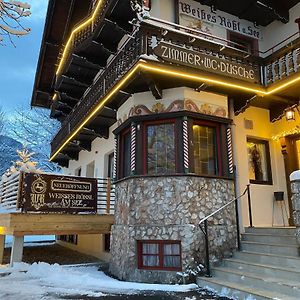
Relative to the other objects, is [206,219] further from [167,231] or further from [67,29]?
[67,29]

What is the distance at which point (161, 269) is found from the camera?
8.38m

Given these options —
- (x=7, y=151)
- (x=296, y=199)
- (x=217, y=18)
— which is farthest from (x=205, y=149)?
(x=7, y=151)

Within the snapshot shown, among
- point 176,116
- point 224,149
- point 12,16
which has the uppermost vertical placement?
point 176,116

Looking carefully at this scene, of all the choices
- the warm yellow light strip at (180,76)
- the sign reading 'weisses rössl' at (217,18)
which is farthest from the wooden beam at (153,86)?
the sign reading 'weisses rössl' at (217,18)

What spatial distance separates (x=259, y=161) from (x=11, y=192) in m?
8.04

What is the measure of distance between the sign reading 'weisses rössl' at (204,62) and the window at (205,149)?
158 centimetres

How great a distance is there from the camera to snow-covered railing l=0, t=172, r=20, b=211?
1052cm

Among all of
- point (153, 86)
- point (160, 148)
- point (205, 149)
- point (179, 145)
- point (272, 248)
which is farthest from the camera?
point (205, 149)

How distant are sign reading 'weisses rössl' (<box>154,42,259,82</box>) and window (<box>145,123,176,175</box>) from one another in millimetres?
1699

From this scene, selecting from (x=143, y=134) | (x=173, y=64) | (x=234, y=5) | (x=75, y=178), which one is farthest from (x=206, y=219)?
(x=234, y=5)

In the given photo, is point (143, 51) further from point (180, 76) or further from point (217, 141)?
point (217, 141)

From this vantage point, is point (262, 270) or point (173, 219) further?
point (173, 219)

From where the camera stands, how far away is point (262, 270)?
710 centimetres

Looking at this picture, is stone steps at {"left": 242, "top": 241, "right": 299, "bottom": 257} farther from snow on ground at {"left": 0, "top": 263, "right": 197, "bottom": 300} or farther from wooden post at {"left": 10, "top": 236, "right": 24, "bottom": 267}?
Answer: wooden post at {"left": 10, "top": 236, "right": 24, "bottom": 267}
